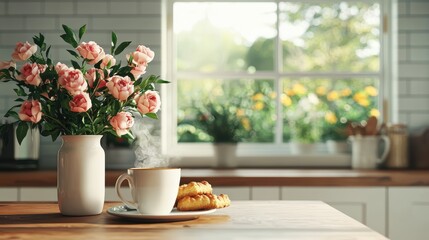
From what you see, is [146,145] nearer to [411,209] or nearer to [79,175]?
[411,209]

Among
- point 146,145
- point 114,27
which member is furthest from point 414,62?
point 114,27

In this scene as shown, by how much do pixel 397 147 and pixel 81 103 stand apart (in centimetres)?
264

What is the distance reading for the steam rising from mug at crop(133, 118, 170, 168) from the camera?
4070 mm

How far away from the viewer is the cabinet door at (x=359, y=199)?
11.4 feet

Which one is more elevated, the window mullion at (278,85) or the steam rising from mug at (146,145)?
the window mullion at (278,85)

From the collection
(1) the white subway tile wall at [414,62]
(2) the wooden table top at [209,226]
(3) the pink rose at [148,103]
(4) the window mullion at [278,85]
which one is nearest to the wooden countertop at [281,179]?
(1) the white subway tile wall at [414,62]

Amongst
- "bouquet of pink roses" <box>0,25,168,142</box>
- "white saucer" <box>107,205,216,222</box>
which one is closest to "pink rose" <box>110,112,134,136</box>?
"bouquet of pink roses" <box>0,25,168,142</box>

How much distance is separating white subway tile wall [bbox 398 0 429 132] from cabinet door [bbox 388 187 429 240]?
78cm

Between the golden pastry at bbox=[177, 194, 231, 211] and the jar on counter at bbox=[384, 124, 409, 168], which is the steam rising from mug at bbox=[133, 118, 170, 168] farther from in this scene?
the golden pastry at bbox=[177, 194, 231, 211]

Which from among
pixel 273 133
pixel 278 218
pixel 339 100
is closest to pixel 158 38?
pixel 273 133

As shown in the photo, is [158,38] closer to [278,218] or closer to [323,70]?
[323,70]

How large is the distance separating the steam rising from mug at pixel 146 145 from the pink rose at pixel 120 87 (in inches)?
85.0

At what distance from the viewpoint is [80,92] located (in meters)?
1.87

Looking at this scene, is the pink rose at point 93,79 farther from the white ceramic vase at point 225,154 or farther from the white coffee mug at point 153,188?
the white ceramic vase at point 225,154
